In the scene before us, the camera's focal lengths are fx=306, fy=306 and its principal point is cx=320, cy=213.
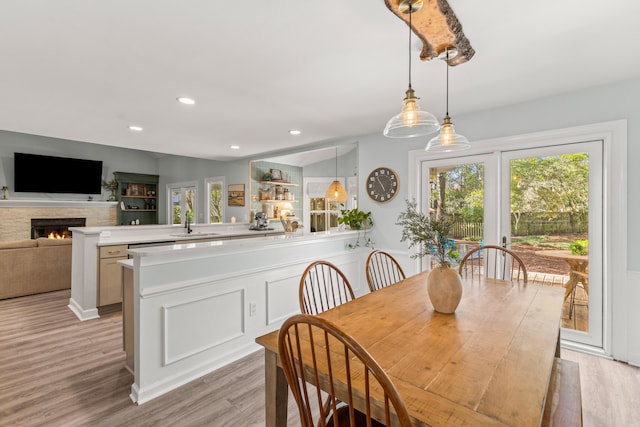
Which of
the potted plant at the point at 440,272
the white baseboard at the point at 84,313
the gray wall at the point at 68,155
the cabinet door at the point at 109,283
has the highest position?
the gray wall at the point at 68,155

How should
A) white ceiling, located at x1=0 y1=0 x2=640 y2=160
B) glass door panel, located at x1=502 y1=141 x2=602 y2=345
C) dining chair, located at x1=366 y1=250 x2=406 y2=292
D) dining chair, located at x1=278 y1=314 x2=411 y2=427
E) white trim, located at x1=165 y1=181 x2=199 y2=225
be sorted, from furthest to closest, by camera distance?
1. white trim, located at x1=165 y1=181 x2=199 y2=225
2. glass door panel, located at x1=502 y1=141 x2=602 y2=345
3. dining chair, located at x1=366 y1=250 x2=406 y2=292
4. white ceiling, located at x1=0 y1=0 x2=640 y2=160
5. dining chair, located at x1=278 y1=314 x2=411 y2=427

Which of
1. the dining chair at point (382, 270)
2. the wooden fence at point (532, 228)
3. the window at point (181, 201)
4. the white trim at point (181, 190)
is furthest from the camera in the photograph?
the window at point (181, 201)

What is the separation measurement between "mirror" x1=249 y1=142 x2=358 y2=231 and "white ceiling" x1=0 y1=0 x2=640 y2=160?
3137 millimetres

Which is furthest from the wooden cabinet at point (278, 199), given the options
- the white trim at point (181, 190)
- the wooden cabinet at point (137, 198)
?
the wooden cabinet at point (137, 198)

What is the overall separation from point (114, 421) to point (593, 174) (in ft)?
13.3

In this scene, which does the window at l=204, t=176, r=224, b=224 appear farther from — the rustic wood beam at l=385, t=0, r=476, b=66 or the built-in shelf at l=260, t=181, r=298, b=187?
the rustic wood beam at l=385, t=0, r=476, b=66

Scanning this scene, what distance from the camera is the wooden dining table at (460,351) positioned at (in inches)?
34.7

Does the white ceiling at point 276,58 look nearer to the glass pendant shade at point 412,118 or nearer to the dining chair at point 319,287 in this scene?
the glass pendant shade at point 412,118

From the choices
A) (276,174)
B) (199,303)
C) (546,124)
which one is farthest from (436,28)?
(276,174)

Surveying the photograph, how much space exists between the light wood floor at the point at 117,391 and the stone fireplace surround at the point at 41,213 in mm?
4501

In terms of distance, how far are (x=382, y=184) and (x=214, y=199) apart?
14.5ft

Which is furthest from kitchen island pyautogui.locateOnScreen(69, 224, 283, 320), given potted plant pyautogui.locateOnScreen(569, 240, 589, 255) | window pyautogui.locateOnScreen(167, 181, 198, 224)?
potted plant pyautogui.locateOnScreen(569, 240, 589, 255)

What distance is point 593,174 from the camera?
2.64m

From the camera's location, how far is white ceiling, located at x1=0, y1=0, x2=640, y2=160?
1.59 m
